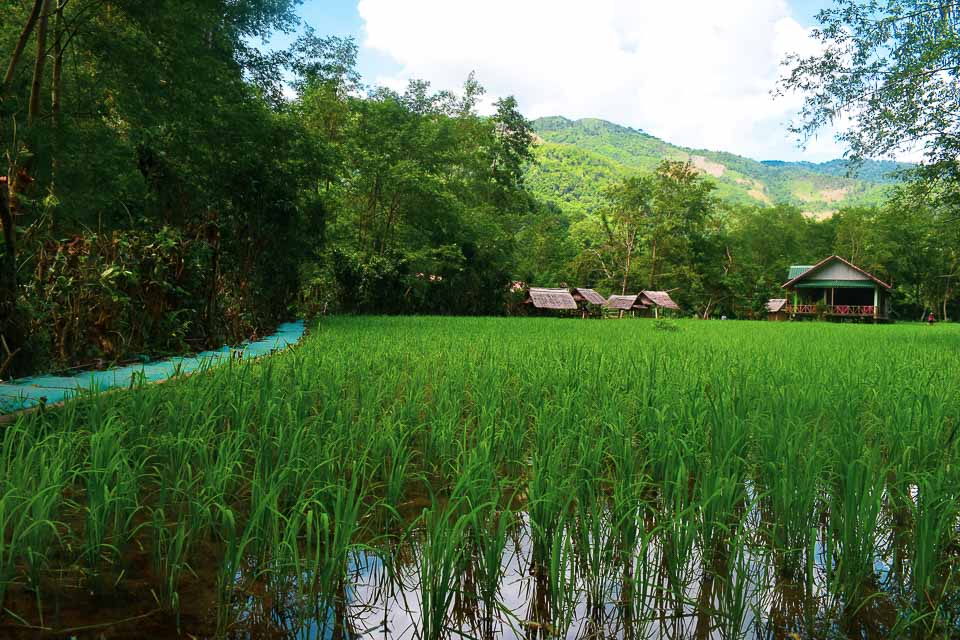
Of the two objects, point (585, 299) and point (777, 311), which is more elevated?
point (585, 299)

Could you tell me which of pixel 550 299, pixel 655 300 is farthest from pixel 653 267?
pixel 550 299

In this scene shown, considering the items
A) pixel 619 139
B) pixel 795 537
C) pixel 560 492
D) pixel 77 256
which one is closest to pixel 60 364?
pixel 77 256

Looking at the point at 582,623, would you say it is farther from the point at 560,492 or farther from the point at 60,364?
the point at 60,364

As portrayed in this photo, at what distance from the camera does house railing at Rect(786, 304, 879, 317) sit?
104 feet

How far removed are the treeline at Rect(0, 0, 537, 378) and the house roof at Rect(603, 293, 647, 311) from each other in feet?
57.3

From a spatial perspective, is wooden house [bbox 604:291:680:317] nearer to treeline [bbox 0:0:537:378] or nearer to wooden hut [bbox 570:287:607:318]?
wooden hut [bbox 570:287:607:318]

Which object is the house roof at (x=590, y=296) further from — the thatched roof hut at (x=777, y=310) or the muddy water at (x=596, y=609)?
the muddy water at (x=596, y=609)

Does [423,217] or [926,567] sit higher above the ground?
[423,217]

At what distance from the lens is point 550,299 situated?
98.1 feet

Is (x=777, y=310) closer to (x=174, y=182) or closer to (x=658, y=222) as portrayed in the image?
(x=658, y=222)

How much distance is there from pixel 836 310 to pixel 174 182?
120 feet

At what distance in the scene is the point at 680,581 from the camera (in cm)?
163

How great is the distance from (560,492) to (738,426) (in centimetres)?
128

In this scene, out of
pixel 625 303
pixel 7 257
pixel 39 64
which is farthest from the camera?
pixel 625 303
